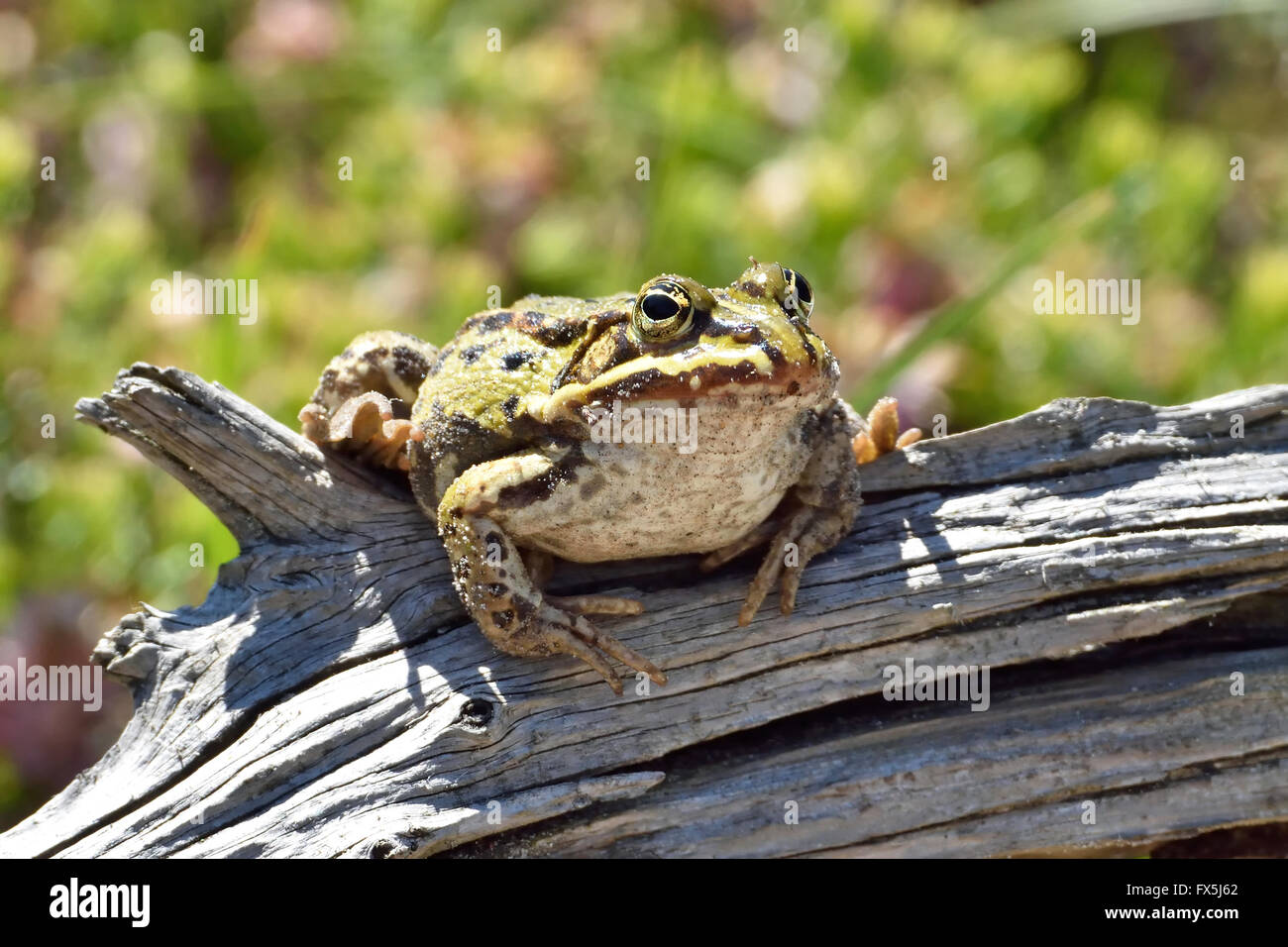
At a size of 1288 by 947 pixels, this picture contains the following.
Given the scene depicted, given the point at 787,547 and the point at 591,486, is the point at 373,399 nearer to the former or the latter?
the point at 591,486

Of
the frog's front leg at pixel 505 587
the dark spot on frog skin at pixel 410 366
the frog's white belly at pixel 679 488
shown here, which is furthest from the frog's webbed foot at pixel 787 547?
the dark spot on frog skin at pixel 410 366

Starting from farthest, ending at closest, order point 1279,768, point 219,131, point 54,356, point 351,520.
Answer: point 219,131
point 54,356
point 351,520
point 1279,768

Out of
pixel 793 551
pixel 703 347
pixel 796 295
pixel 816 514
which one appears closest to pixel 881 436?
pixel 816 514

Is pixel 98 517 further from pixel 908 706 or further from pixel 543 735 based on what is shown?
pixel 908 706

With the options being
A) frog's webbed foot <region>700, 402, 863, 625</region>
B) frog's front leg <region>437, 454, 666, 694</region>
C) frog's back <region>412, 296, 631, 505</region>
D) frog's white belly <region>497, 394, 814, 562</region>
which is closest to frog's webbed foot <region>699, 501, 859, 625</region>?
frog's webbed foot <region>700, 402, 863, 625</region>

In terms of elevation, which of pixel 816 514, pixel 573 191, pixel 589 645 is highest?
pixel 573 191
